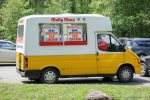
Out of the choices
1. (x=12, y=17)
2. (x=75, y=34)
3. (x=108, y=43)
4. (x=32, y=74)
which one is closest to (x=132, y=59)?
(x=108, y=43)

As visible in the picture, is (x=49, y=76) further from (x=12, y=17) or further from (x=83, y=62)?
(x=12, y=17)

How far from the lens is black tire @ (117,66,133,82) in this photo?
1742 centimetres

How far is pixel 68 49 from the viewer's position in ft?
54.6

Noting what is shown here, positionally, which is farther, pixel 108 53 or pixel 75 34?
pixel 108 53

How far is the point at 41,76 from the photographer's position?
16516 millimetres

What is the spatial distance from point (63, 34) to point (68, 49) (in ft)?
1.93

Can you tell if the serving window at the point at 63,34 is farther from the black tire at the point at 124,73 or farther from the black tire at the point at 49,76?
the black tire at the point at 124,73

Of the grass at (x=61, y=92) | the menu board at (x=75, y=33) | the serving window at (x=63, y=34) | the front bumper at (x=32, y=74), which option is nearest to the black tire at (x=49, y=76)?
the front bumper at (x=32, y=74)

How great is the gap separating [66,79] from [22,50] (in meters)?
2.93

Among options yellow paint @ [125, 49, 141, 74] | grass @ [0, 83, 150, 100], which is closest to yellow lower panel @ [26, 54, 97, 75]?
yellow paint @ [125, 49, 141, 74]

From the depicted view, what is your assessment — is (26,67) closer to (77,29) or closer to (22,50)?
(22,50)

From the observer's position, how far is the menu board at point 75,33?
16766mm

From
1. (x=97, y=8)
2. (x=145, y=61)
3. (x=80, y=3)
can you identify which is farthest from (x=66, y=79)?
(x=80, y=3)

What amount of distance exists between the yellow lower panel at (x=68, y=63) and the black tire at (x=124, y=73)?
105cm
